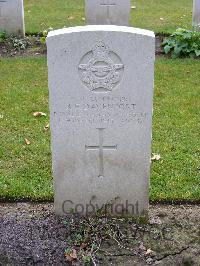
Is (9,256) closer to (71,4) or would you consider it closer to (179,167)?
(179,167)

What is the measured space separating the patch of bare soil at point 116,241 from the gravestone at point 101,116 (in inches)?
7.4

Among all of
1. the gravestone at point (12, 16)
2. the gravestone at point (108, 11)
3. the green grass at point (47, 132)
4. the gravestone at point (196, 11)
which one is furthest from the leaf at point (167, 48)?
the gravestone at point (12, 16)

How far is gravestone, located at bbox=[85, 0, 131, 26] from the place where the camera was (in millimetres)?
9734

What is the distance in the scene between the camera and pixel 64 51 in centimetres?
372

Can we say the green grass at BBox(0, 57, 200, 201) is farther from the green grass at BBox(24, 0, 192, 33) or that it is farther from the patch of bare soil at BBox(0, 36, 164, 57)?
the green grass at BBox(24, 0, 192, 33)

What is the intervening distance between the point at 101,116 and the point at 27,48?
18.6 feet

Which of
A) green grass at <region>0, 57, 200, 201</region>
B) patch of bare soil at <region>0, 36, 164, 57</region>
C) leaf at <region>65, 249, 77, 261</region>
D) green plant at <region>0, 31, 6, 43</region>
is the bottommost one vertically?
leaf at <region>65, 249, 77, 261</region>

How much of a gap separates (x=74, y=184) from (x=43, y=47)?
549 cm

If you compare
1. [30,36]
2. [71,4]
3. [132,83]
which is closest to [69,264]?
[132,83]

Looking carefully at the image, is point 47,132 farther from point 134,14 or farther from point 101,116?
point 134,14

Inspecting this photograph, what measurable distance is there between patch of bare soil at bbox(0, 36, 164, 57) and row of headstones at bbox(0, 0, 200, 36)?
332 mm

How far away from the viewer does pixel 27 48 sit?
9266 mm

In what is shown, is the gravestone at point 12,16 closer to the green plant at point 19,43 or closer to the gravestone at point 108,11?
the green plant at point 19,43

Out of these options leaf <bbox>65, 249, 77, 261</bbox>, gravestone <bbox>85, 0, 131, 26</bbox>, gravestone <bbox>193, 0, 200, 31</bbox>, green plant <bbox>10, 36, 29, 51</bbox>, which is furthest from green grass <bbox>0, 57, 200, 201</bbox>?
gravestone <bbox>85, 0, 131, 26</bbox>
